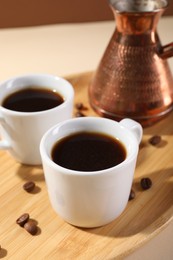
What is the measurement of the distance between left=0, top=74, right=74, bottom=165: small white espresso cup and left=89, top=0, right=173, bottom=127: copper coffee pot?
0.11m

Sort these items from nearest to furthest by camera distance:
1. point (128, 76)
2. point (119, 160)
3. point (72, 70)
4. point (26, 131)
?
point (119, 160) → point (26, 131) → point (128, 76) → point (72, 70)

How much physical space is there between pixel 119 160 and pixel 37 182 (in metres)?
0.19

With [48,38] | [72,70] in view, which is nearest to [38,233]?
[72,70]

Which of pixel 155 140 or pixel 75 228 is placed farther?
pixel 155 140

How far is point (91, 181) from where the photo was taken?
0.65 m

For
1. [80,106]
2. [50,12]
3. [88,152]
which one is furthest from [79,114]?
[50,12]

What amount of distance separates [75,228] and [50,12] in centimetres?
116

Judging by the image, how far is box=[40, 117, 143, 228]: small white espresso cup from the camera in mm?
654

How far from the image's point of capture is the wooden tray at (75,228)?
0.68m

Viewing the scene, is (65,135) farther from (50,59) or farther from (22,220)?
(50,59)

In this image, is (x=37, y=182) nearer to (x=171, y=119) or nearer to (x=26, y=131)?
(x=26, y=131)

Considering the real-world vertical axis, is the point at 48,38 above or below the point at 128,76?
below

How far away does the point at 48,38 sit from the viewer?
166cm

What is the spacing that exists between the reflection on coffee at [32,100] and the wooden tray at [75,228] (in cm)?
10
